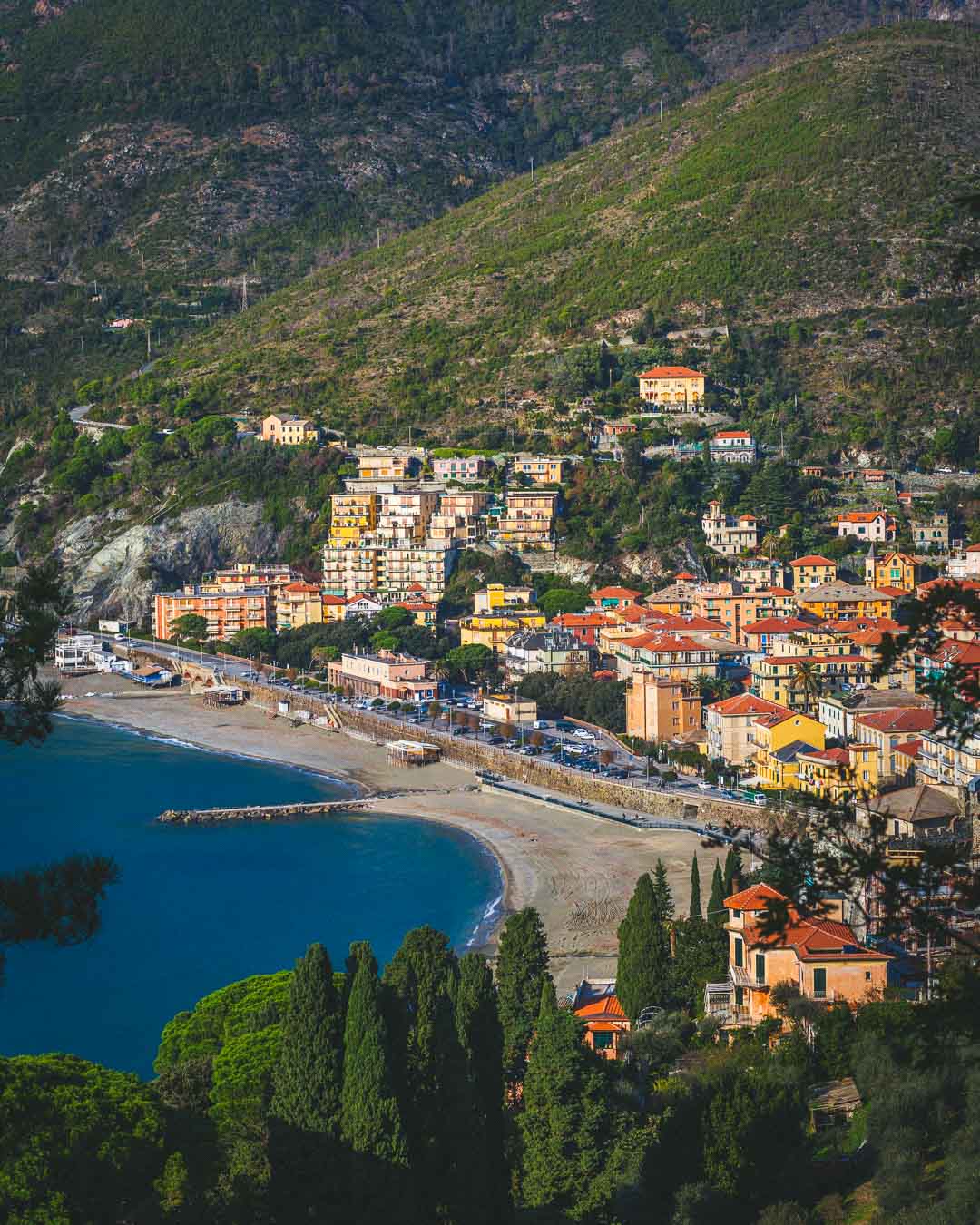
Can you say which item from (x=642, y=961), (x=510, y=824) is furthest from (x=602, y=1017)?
(x=510, y=824)

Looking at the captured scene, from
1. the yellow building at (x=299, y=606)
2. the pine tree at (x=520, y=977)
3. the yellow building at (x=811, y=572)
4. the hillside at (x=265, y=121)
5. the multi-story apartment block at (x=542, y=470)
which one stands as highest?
the hillside at (x=265, y=121)

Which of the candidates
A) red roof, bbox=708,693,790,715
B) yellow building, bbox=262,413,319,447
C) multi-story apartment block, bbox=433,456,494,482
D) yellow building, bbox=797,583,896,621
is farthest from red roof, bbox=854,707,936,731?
yellow building, bbox=262,413,319,447

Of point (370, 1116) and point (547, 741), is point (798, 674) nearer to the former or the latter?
point (547, 741)

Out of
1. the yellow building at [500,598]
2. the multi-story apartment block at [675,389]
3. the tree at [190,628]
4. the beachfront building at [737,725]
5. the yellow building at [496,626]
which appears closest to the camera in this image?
the beachfront building at [737,725]

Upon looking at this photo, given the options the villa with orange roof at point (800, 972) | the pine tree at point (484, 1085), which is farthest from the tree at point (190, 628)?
the pine tree at point (484, 1085)

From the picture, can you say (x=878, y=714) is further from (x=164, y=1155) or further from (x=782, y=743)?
(x=164, y=1155)

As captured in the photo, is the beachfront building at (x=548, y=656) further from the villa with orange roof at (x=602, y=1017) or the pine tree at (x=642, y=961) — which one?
the pine tree at (x=642, y=961)
